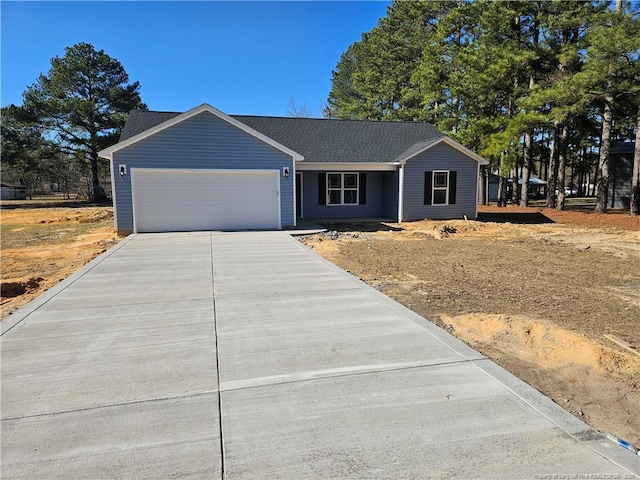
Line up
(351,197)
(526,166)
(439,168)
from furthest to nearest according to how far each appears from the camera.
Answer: (526,166) < (351,197) < (439,168)

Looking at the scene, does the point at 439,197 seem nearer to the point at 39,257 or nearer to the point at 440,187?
the point at 440,187

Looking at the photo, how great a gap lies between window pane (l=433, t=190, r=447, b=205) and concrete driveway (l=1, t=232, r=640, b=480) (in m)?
13.1

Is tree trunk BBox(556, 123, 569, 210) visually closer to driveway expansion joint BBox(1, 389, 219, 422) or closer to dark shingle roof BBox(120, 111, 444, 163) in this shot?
dark shingle roof BBox(120, 111, 444, 163)

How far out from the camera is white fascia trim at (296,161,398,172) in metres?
16.6

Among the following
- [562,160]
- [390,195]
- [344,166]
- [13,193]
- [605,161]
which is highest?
[562,160]

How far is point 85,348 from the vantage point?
12.8 ft

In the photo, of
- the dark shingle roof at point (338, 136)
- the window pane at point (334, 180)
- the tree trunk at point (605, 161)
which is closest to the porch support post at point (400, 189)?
the dark shingle roof at point (338, 136)

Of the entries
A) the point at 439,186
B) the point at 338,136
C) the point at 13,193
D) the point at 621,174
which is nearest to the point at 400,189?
the point at 439,186

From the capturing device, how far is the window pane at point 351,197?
18.3 metres

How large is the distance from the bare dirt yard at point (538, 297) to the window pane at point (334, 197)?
468 cm

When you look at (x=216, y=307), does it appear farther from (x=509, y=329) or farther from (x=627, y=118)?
(x=627, y=118)

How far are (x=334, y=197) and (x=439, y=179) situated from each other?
467 cm

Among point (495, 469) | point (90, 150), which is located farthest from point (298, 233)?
point (90, 150)

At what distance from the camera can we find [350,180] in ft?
59.8
